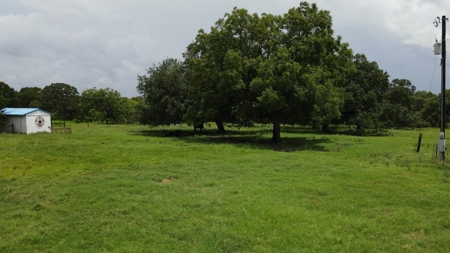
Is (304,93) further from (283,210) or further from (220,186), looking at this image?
(283,210)

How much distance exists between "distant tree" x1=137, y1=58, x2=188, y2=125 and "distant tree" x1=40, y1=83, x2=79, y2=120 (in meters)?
53.8

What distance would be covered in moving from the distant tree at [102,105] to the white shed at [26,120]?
3411 cm

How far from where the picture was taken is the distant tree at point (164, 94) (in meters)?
33.1

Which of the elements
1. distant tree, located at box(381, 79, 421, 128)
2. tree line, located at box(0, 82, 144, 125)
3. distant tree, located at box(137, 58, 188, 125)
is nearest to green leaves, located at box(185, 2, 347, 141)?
distant tree, located at box(137, 58, 188, 125)

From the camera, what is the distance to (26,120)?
34281 millimetres

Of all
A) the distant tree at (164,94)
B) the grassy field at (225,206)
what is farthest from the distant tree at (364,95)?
the grassy field at (225,206)

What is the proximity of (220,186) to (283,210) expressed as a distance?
295 cm

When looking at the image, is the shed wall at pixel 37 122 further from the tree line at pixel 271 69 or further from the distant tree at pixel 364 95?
the distant tree at pixel 364 95

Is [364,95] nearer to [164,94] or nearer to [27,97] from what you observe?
[164,94]

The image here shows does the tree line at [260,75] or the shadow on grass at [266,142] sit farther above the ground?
the tree line at [260,75]

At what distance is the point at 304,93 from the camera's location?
21.0 metres

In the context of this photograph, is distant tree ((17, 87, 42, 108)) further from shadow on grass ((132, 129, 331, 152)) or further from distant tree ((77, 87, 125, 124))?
shadow on grass ((132, 129, 331, 152))

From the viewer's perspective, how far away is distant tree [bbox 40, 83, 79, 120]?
80.4m

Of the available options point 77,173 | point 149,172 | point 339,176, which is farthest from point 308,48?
point 77,173
